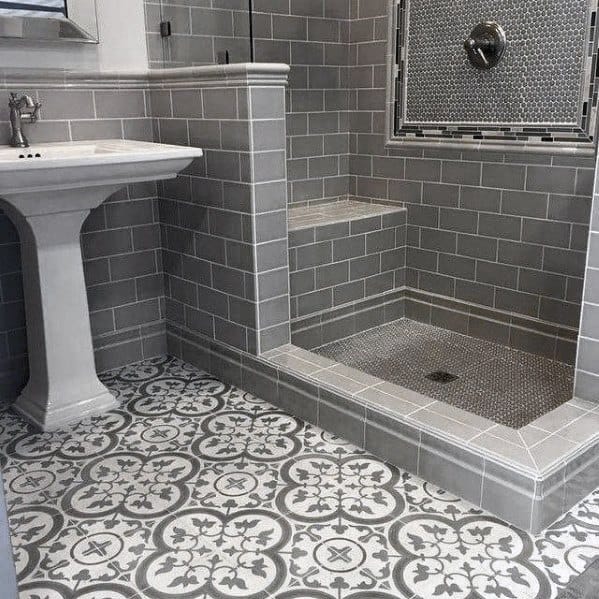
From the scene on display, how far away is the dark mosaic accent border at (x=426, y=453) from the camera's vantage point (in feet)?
6.61

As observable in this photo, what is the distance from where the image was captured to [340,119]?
153 inches

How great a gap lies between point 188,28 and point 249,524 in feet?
7.26

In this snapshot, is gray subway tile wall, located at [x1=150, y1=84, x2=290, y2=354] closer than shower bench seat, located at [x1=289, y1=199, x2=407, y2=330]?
Yes

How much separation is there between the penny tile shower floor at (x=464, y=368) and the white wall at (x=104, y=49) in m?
1.63

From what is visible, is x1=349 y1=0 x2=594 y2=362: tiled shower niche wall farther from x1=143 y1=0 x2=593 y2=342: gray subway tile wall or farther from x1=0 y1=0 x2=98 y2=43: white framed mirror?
x1=0 y1=0 x2=98 y2=43: white framed mirror

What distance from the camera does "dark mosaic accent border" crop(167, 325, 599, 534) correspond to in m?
2.02

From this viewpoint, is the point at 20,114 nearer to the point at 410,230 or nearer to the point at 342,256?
the point at 342,256

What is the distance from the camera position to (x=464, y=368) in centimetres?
317

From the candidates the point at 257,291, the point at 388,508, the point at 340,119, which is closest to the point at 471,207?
the point at 340,119

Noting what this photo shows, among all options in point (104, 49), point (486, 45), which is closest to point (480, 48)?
point (486, 45)

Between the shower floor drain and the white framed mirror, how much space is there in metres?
2.06

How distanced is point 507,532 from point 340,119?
2.55 m

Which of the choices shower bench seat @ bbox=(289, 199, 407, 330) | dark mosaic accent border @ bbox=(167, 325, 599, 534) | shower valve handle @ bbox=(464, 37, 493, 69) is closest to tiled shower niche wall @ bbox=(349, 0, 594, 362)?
shower bench seat @ bbox=(289, 199, 407, 330)

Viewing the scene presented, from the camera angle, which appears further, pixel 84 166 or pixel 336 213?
Result: pixel 336 213
